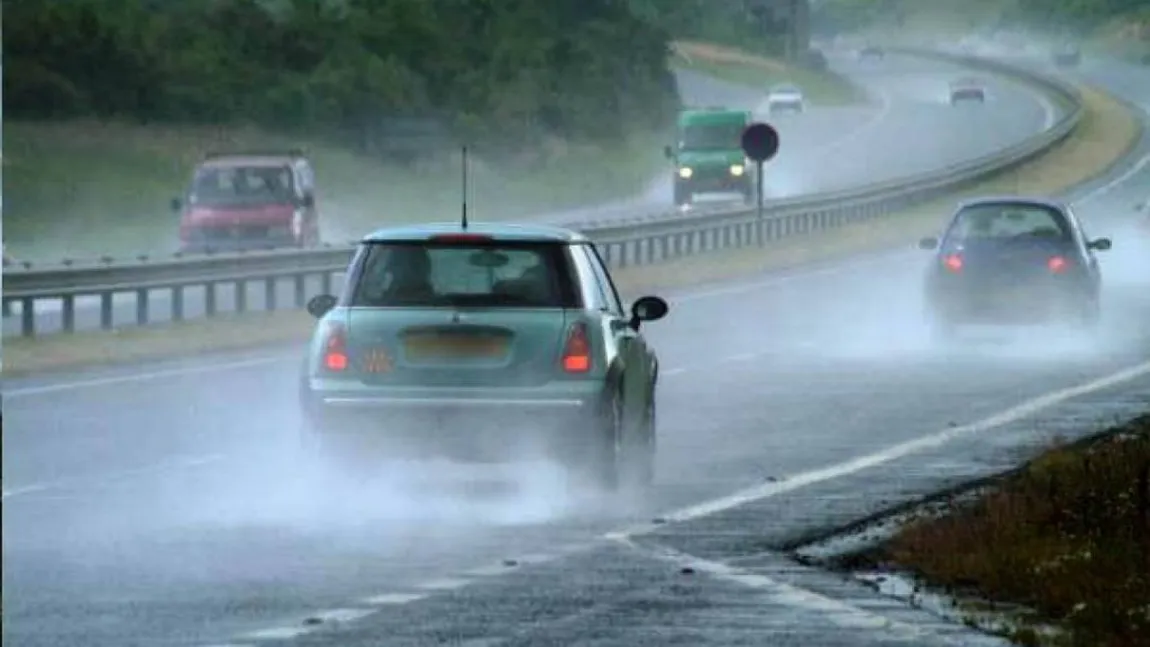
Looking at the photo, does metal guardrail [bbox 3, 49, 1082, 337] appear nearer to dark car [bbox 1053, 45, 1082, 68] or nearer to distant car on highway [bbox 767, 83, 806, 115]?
distant car on highway [bbox 767, 83, 806, 115]

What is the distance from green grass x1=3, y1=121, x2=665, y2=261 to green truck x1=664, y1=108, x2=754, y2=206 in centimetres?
599

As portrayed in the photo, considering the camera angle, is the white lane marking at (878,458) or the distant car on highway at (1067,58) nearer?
the white lane marking at (878,458)

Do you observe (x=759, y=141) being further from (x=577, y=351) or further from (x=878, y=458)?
(x=577, y=351)


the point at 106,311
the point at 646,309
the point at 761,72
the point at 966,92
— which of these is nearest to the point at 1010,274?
the point at 106,311

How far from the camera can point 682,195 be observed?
83.9 metres

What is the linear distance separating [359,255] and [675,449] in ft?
15.2

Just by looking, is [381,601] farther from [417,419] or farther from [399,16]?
[399,16]

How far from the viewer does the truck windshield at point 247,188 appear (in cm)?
5300

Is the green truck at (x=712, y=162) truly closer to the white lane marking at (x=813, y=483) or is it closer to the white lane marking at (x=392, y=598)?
the white lane marking at (x=813, y=483)

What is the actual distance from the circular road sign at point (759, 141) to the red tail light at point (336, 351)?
43.4 metres

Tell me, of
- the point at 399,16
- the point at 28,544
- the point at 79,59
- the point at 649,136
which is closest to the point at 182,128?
the point at 79,59

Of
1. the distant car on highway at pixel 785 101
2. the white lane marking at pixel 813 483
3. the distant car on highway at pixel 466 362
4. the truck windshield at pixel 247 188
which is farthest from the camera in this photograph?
the distant car on highway at pixel 785 101

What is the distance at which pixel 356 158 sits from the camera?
Answer: 91.5 m

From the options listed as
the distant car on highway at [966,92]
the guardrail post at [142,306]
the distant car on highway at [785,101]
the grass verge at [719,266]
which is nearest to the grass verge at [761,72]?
the distant car on highway at [966,92]
